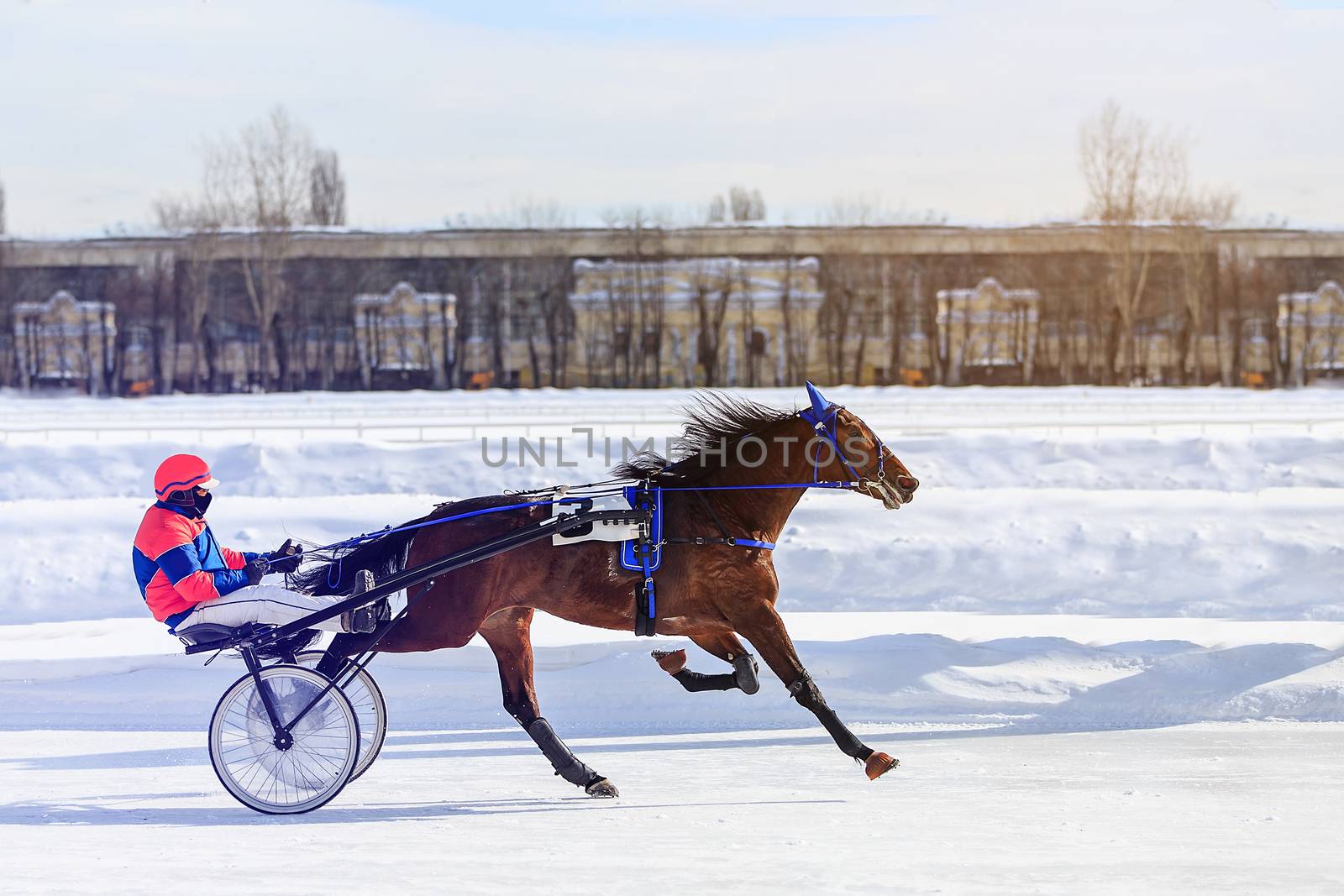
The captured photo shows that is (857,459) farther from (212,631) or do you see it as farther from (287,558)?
(212,631)

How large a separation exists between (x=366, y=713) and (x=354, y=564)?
621 mm

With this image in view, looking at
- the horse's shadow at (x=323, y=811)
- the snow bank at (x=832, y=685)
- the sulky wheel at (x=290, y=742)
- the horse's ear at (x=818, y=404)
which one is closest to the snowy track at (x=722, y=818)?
the horse's shadow at (x=323, y=811)

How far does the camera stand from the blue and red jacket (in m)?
5.88

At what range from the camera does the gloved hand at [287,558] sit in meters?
6.30

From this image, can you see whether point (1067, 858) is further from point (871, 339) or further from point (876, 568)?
point (871, 339)

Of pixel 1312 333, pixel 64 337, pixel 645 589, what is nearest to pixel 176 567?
pixel 645 589

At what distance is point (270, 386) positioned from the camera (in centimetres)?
4119

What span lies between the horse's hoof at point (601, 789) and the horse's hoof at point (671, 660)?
81 cm

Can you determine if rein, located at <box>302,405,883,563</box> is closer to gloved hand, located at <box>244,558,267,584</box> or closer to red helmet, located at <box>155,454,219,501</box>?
gloved hand, located at <box>244,558,267,584</box>

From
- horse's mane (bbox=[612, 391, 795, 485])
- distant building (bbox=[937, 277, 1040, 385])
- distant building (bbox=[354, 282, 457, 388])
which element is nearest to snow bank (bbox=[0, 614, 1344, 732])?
horse's mane (bbox=[612, 391, 795, 485])

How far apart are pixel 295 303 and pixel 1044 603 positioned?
35.9 metres

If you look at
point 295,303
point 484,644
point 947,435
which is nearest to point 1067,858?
point 484,644

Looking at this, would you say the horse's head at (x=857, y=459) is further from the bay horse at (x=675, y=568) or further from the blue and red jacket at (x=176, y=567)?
the blue and red jacket at (x=176, y=567)

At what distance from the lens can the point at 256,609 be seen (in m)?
6.03
